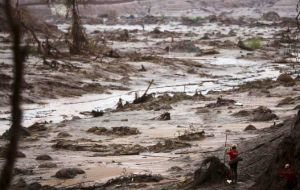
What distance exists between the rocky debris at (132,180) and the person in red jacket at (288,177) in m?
3.15

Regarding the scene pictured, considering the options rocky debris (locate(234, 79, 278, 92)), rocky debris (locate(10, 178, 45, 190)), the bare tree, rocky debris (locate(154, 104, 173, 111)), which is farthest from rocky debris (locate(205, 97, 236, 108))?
the bare tree

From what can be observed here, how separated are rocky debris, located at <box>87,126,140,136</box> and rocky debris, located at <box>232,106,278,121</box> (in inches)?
113

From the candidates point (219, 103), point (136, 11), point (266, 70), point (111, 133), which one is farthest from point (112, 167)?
point (136, 11)

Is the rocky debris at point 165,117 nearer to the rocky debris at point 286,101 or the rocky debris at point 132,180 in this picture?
the rocky debris at point 286,101

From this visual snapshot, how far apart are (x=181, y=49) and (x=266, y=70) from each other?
8423mm

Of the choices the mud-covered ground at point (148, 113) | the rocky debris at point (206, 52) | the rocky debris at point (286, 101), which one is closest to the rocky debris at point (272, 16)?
the mud-covered ground at point (148, 113)

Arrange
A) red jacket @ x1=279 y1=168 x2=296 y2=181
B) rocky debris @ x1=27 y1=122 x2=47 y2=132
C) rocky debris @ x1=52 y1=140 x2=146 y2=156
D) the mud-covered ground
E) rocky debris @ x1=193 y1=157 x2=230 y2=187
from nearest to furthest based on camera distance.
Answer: red jacket @ x1=279 y1=168 x2=296 y2=181, rocky debris @ x1=193 y1=157 x2=230 y2=187, the mud-covered ground, rocky debris @ x1=52 y1=140 x2=146 y2=156, rocky debris @ x1=27 y1=122 x2=47 y2=132

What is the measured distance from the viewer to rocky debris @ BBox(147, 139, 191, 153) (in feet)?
39.4

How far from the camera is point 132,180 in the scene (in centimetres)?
917

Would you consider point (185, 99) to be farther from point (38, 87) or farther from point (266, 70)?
point (266, 70)

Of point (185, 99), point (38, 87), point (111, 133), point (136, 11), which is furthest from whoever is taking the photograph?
point (136, 11)

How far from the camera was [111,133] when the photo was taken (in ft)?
47.8

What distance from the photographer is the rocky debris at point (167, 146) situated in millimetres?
12023

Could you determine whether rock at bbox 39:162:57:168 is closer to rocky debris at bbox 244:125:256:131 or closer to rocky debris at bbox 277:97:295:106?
rocky debris at bbox 244:125:256:131
